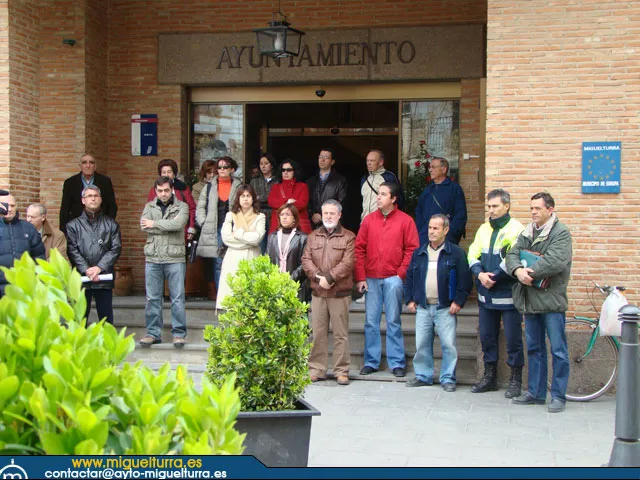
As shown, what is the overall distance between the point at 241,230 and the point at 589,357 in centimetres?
413

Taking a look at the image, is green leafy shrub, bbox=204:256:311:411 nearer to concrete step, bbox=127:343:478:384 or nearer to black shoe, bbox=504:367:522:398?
black shoe, bbox=504:367:522:398

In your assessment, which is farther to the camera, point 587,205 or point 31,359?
point 587,205

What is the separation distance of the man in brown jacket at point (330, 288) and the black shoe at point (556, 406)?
226 cm

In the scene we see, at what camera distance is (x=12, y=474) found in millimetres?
2256

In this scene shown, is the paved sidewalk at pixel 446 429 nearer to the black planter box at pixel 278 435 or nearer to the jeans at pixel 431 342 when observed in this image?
the jeans at pixel 431 342

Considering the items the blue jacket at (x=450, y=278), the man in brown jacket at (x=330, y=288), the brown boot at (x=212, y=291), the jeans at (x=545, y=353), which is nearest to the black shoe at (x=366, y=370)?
the man in brown jacket at (x=330, y=288)

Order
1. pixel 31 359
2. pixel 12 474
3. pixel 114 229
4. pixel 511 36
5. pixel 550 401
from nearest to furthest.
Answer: pixel 12 474, pixel 31 359, pixel 550 401, pixel 511 36, pixel 114 229

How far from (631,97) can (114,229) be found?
602cm

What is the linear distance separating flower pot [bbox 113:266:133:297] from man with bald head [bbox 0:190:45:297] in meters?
3.52

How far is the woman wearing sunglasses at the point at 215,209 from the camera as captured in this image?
1101cm

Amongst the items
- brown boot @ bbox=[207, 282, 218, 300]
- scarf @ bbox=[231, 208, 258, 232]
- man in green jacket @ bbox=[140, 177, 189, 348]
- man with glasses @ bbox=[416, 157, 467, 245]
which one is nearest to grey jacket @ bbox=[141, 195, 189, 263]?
man in green jacket @ bbox=[140, 177, 189, 348]

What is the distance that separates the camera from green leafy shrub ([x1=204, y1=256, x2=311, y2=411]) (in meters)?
5.41

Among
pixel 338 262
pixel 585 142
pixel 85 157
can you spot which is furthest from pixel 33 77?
pixel 585 142

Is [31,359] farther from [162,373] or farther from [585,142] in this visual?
[585,142]
